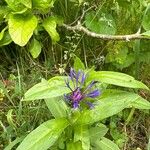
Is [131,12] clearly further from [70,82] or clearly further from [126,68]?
[70,82]

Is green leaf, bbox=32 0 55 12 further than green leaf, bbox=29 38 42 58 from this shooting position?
No

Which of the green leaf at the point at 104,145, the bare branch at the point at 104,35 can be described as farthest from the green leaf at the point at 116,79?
the bare branch at the point at 104,35

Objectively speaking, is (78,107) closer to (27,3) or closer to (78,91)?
(78,91)

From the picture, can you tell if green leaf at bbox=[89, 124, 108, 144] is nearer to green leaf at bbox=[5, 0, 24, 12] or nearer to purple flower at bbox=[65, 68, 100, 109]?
purple flower at bbox=[65, 68, 100, 109]

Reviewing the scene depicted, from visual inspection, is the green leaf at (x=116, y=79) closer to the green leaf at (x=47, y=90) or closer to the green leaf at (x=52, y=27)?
the green leaf at (x=47, y=90)

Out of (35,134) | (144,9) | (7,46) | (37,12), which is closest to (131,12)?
(144,9)

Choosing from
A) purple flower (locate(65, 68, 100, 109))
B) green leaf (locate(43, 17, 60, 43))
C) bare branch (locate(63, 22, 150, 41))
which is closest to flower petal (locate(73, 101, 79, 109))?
purple flower (locate(65, 68, 100, 109))
